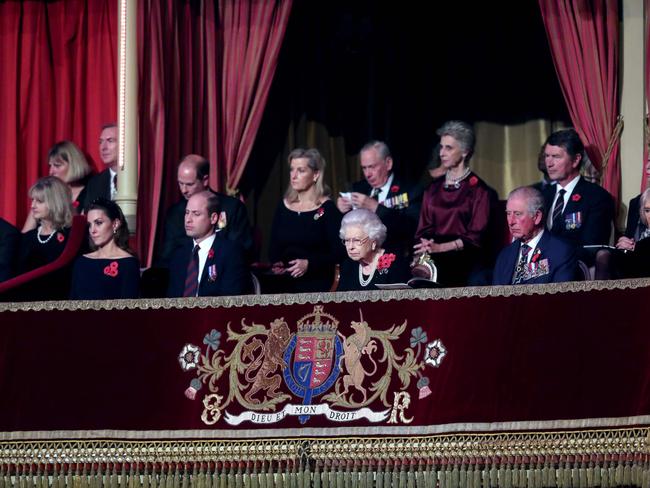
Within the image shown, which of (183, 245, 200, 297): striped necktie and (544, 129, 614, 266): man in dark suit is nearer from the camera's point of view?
(183, 245, 200, 297): striped necktie

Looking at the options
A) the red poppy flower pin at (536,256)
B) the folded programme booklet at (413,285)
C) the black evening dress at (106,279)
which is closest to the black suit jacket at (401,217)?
the folded programme booklet at (413,285)

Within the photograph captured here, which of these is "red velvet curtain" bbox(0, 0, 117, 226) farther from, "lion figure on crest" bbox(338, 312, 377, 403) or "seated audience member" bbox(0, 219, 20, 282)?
"lion figure on crest" bbox(338, 312, 377, 403)

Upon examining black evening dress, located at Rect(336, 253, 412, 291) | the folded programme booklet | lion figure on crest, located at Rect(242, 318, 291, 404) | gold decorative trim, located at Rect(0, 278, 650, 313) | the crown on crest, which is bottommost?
lion figure on crest, located at Rect(242, 318, 291, 404)

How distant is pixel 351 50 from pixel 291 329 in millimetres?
3365

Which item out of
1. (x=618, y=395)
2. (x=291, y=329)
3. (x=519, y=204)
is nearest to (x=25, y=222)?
(x=291, y=329)

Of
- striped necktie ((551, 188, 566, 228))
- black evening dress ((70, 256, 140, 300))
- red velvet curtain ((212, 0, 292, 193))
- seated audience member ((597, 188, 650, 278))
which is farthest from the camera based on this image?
red velvet curtain ((212, 0, 292, 193))

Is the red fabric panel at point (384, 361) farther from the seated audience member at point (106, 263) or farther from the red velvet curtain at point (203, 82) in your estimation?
the red velvet curtain at point (203, 82)

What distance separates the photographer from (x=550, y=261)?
30.8ft

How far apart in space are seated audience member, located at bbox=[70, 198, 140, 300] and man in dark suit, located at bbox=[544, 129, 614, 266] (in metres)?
2.51

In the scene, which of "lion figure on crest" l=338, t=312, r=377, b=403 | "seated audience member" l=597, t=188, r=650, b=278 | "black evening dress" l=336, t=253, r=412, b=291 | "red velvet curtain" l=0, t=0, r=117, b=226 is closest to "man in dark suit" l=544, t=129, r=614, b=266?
"seated audience member" l=597, t=188, r=650, b=278

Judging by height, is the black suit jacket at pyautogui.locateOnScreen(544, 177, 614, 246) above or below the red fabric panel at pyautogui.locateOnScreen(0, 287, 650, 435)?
above

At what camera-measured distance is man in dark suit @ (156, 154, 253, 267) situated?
10758 millimetres

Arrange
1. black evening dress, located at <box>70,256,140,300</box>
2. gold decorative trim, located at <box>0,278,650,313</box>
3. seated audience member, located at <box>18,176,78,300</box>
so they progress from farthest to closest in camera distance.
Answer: seated audience member, located at <box>18,176,78,300</box>, black evening dress, located at <box>70,256,140,300</box>, gold decorative trim, located at <box>0,278,650,313</box>

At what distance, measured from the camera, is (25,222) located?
12.3m
